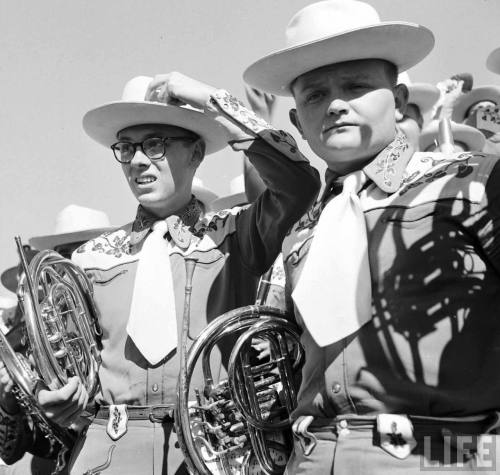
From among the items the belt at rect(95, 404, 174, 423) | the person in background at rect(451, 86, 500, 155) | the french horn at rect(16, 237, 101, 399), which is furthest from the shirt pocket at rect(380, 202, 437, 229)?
the person in background at rect(451, 86, 500, 155)

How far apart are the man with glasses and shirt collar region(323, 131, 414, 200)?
1.70 feet

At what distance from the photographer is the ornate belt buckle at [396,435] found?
2748 millimetres

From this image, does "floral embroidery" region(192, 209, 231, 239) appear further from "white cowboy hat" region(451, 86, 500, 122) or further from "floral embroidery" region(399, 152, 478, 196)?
"white cowboy hat" region(451, 86, 500, 122)

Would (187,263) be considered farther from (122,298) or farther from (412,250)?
(412,250)

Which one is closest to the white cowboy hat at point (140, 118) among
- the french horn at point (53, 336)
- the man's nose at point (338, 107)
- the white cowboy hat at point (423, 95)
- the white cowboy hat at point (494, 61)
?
the french horn at point (53, 336)

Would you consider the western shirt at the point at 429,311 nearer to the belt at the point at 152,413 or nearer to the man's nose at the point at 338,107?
the man's nose at the point at 338,107

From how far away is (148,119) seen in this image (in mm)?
4535

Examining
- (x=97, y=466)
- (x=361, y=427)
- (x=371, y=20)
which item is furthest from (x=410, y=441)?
(x=97, y=466)

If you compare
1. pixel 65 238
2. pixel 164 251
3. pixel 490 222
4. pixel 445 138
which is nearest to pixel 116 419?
pixel 164 251

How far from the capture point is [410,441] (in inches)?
108

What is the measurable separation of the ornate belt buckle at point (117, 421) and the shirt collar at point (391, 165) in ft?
5.33

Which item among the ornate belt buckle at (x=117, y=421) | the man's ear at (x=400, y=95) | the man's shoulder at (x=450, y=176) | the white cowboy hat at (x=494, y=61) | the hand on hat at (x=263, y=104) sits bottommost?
the ornate belt buckle at (x=117, y=421)

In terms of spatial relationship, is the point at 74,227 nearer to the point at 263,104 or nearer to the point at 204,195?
the point at 204,195

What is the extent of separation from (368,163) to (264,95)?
4.25 ft
